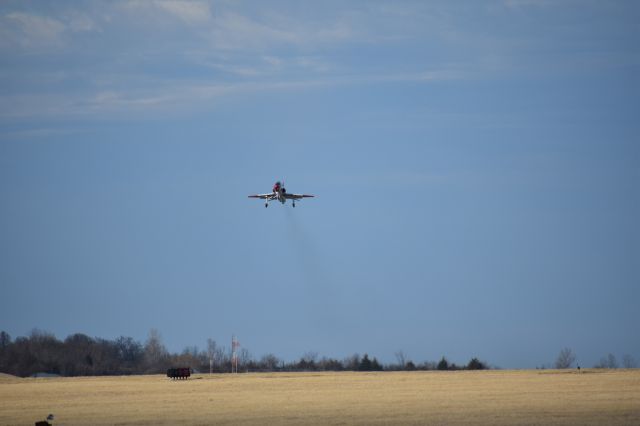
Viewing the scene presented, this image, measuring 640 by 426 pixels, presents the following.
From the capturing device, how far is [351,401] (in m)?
80.8

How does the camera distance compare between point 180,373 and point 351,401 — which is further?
point 180,373

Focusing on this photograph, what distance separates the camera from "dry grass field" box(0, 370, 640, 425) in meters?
65.8

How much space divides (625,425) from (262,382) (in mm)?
62376

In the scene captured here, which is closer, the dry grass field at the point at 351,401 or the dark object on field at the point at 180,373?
the dry grass field at the point at 351,401

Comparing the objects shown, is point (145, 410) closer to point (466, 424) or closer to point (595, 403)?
point (466, 424)

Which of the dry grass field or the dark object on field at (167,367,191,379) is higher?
the dark object on field at (167,367,191,379)

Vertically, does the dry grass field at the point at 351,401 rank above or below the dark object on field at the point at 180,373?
below

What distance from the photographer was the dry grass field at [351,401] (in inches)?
2589

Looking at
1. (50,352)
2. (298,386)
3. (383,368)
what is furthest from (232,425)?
(50,352)

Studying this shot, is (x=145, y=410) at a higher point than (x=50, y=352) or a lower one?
lower

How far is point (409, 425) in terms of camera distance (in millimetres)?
60469

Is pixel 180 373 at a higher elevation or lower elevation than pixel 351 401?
higher

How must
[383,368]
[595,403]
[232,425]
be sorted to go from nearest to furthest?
[232,425], [595,403], [383,368]

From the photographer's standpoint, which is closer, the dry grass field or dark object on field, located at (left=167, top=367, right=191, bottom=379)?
the dry grass field
